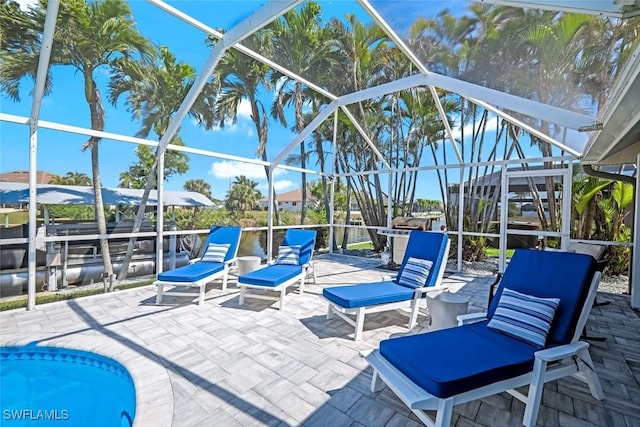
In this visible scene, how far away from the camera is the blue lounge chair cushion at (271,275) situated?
4.72 metres

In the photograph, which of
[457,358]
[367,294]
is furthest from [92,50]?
[457,358]

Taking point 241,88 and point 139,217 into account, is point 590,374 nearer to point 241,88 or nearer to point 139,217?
point 139,217

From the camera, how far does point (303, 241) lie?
603cm

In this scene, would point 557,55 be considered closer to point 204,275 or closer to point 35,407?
point 204,275

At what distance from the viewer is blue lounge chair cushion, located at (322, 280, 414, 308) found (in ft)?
12.5

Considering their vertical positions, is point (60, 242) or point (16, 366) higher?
point (60, 242)

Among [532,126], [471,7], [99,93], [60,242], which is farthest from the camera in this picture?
[532,126]

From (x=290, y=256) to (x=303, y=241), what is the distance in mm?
391

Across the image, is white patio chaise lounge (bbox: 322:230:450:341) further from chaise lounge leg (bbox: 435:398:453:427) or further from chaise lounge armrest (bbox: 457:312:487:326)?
chaise lounge leg (bbox: 435:398:453:427)

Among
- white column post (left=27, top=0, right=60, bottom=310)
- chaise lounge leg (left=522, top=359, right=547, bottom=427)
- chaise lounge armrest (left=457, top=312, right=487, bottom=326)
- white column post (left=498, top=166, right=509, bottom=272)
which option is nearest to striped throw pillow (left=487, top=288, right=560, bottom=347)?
chaise lounge armrest (left=457, top=312, right=487, bottom=326)

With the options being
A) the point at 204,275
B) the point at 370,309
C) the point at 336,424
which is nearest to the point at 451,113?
the point at 370,309

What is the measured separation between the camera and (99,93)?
5.18 meters

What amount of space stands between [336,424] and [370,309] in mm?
1704

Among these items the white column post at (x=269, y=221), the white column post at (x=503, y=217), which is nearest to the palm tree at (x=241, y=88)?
the white column post at (x=269, y=221)
